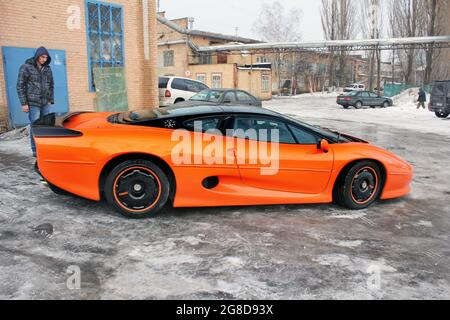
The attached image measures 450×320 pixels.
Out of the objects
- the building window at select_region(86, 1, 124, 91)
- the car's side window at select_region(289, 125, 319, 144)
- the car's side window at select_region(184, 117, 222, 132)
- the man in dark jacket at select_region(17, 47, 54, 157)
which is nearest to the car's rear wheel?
the building window at select_region(86, 1, 124, 91)

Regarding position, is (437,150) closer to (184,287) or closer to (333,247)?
(333,247)

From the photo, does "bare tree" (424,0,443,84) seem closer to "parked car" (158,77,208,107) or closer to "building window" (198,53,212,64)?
"building window" (198,53,212,64)

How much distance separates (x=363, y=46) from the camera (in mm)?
34906

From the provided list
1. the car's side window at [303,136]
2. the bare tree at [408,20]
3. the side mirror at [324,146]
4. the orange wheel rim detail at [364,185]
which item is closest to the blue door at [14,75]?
the car's side window at [303,136]

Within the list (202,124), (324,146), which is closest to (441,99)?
(324,146)

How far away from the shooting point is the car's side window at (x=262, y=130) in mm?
4395

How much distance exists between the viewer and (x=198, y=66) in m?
34.4

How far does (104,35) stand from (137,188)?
8.14m

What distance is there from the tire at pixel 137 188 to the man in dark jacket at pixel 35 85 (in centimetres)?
297

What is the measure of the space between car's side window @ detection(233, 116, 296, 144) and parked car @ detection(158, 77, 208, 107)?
10773mm

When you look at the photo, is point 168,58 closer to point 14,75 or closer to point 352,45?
point 352,45

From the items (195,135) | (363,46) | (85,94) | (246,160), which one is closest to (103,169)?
(195,135)

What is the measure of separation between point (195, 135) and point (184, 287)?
1.80 metres
